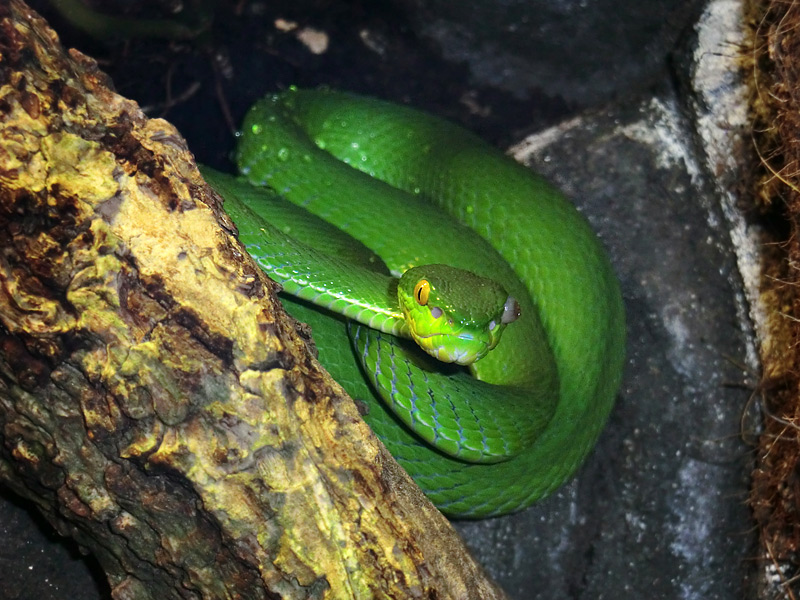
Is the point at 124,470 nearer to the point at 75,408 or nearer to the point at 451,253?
the point at 75,408

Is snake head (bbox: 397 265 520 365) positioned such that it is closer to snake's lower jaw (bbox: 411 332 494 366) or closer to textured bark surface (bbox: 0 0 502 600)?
snake's lower jaw (bbox: 411 332 494 366)

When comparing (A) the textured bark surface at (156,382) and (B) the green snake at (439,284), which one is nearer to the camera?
(A) the textured bark surface at (156,382)

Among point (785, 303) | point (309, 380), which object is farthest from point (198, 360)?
point (785, 303)

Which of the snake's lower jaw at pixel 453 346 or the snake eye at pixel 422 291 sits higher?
the snake eye at pixel 422 291

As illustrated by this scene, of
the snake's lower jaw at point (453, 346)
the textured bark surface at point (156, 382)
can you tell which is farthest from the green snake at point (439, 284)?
the textured bark surface at point (156, 382)

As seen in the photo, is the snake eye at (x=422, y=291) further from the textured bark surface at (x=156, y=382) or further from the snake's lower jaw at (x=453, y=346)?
the textured bark surface at (x=156, y=382)

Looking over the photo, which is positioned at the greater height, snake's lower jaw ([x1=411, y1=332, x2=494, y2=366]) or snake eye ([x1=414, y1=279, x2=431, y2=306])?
snake eye ([x1=414, y1=279, x2=431, y2=306])

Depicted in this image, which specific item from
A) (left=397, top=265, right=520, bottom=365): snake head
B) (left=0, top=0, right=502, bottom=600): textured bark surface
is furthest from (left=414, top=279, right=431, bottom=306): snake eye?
(left=0, top=0, right=502, bottom=600): textured bark surface
